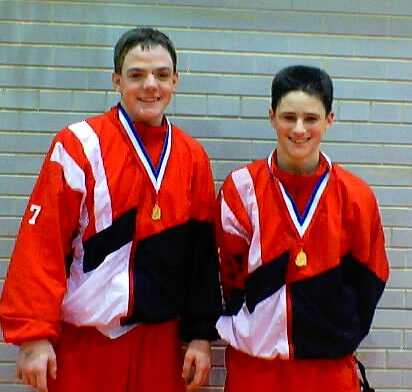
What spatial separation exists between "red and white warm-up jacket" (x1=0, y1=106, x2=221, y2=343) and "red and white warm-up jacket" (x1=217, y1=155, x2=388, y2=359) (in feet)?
0.29

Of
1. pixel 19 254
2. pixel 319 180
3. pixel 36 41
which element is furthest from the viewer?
pixel 36 41

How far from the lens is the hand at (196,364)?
69.3 inches

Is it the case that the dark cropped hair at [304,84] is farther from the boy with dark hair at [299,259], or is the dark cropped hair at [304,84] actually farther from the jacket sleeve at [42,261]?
the jacket sleeve at [42,261]

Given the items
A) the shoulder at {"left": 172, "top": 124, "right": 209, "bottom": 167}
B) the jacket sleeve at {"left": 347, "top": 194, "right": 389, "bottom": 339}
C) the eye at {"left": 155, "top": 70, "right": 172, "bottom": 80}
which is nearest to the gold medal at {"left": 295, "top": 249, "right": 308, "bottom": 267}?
the jacket sleeve at {"left": 347, "top": 194, "right": 389, "bottom": 339}

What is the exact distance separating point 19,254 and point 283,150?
2.30 feet

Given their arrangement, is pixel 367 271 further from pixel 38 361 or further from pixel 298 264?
pixel 38 361

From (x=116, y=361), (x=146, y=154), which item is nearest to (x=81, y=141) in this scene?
(x=146, y=154)

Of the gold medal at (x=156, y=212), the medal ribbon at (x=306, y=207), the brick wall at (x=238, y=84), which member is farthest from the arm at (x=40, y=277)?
the medal ribbon at (x=306, y=207)

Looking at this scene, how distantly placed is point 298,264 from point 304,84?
0.45m

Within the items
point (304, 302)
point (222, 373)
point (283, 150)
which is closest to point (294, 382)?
point (304, 302)

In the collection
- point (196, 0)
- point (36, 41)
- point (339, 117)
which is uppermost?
point (196, 0)

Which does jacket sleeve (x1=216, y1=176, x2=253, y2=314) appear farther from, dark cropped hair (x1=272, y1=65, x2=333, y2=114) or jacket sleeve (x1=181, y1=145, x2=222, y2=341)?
dark cropped hair (x1=272, y1=65, x2=333, y2=114)

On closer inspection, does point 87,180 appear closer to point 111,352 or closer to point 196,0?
point 111,352

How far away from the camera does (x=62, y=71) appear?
2033 millimetres
